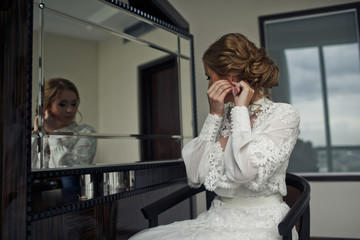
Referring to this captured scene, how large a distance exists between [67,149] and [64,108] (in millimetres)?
204

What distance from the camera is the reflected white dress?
113 centimetres

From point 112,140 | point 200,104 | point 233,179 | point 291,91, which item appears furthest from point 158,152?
point 291,91

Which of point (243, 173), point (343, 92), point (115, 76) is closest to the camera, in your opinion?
point (243, 173)

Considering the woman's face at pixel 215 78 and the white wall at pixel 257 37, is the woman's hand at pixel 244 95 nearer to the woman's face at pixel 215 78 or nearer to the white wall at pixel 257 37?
the woman's face at pixel 215 78

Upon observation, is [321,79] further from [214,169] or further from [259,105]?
[214,169]

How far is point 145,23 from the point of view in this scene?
1926 mm

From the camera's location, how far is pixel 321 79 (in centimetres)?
311

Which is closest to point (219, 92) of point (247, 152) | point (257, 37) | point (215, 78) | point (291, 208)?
point (215, 78)

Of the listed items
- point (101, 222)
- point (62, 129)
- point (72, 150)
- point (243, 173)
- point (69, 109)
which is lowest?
point (101, 222)

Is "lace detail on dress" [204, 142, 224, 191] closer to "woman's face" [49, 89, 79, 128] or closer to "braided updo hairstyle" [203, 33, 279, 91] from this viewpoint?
"braided updo hairstyle" [203, 33, 279, 91]

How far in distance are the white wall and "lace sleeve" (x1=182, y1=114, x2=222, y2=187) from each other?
6.11 ft

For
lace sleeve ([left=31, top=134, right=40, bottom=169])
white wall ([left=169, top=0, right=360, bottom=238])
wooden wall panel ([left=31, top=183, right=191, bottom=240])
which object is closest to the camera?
wooden wall panel ([left=31, top=183, right=191, bottom=240])

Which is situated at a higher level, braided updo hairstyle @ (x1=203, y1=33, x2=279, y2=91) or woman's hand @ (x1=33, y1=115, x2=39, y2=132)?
braided updo hairstyle @ (x1=203, y1=33, x2=279, y2=91)

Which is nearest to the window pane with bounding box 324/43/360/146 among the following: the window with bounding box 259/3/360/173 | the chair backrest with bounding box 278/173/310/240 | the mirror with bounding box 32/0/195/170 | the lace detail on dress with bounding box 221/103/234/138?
the window with bounding box 259/3/360/173
